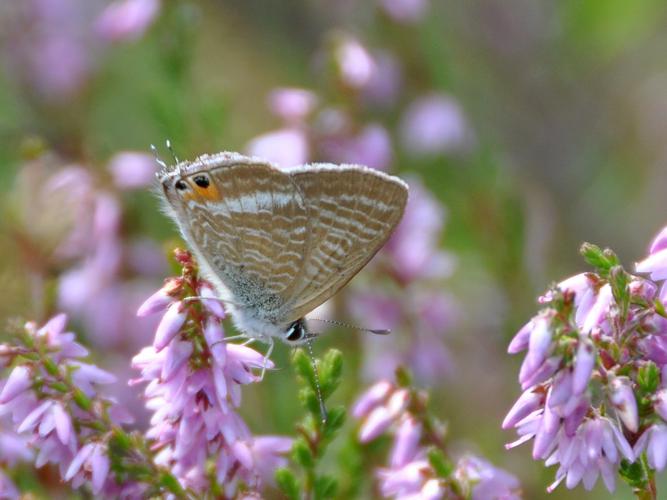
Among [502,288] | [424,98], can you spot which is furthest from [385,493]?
[424,98]

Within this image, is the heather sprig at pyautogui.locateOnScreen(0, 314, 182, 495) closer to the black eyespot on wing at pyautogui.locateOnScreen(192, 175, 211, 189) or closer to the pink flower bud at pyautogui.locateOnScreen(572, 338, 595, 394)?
the black eyespot on wing at pyautogui.locateOnScreen(192, 175, 211, 189)

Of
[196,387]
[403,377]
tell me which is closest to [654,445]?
[403,377]

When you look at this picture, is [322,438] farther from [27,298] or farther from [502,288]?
[502,288]

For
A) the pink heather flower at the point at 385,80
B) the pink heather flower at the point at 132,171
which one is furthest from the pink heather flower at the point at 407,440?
the pink heather flower at the point at 385,80

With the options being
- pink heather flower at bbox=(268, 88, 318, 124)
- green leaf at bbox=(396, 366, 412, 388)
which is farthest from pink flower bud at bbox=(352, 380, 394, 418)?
pink heather flower at bbox=(268, 88, 318, 124)

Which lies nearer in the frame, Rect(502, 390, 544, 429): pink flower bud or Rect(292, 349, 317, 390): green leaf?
Rect(502, 390, 544, 429): pink flower bud
